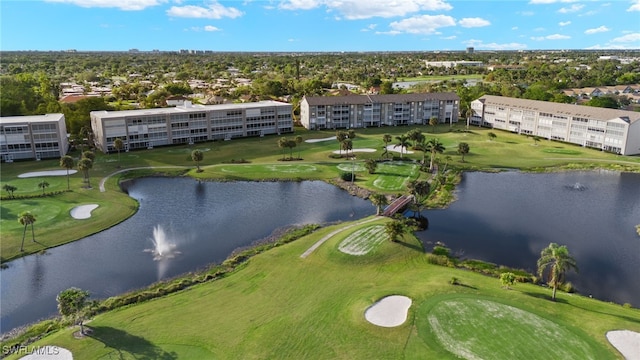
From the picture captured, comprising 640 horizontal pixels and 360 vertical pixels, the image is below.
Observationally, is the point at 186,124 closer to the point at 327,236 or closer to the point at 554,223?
the point at 327,236

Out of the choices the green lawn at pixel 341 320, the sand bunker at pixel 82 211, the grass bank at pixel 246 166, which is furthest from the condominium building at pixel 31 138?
the green lawn at pixel 341 320

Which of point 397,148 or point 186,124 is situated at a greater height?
point 186,124

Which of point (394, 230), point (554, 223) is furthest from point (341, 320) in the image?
point (554, 223)

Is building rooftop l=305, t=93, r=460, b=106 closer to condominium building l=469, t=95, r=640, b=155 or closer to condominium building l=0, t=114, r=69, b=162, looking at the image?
condominium building l=469, t=95, r=640, b=155

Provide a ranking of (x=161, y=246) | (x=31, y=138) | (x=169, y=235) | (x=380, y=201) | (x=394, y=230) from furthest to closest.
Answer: (x=31, y=138) → (x=380, y=201) → (x=169, y=235) → (x=161, y=246) → (x=394, y=230)

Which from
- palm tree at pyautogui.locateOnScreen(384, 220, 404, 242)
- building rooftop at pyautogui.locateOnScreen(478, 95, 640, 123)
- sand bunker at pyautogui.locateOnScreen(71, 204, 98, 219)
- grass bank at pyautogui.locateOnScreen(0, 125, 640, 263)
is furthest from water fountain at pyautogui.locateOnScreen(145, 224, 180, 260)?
building rooftop at pyautogui.locateOnScreen(478, 95, 640, 123)

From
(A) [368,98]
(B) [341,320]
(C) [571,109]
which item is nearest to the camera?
(B) [341,320]
